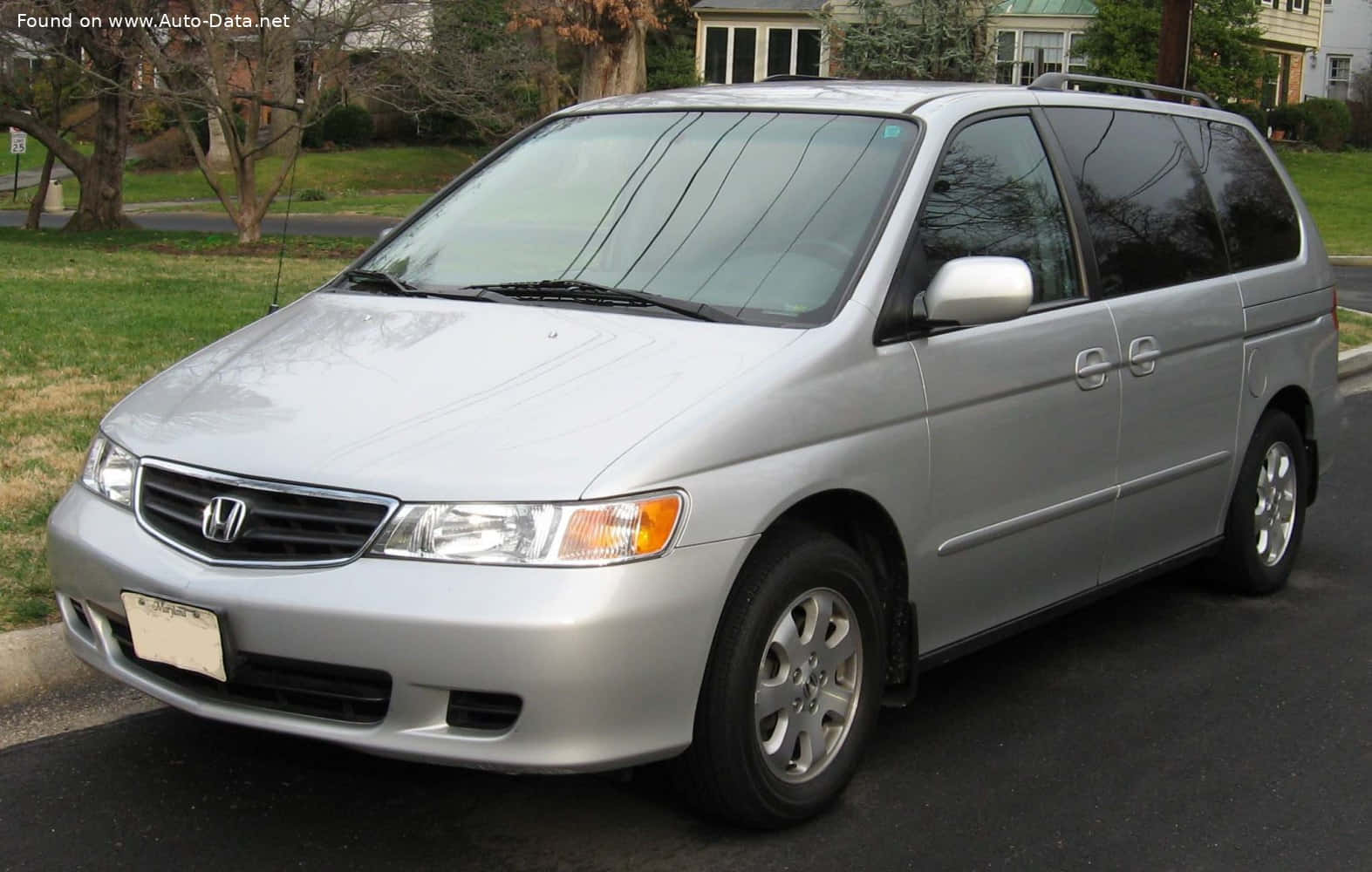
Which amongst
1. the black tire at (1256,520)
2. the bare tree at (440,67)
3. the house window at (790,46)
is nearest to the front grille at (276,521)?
the black tire at (1256,520)

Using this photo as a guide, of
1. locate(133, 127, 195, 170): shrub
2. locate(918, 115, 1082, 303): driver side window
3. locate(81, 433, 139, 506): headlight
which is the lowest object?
locate(133, 127, 195, 170): shrub

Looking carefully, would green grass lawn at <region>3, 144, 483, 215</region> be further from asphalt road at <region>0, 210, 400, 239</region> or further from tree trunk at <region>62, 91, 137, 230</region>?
tree trunk at <region>62, 91, 137, 230</region>

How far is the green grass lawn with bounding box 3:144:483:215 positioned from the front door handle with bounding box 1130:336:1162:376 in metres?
37.1

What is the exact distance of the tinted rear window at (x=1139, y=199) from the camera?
499cm

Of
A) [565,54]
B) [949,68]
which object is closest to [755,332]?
[949,68]

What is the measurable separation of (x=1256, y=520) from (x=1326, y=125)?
4408cm

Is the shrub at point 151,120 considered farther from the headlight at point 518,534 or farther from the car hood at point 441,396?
the headlight at point 518,534

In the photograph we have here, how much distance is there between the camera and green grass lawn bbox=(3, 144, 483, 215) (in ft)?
145

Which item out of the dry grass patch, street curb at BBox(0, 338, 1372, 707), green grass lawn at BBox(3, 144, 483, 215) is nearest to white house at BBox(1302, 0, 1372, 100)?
green grass lawn at BBox(3, 144, 483, 215)

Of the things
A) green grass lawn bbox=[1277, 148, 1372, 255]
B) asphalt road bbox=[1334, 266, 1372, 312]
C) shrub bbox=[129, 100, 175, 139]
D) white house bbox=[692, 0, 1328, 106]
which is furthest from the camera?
white house bbox=[692, 0, 1328, 106]

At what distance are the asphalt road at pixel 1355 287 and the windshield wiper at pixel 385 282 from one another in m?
12.8

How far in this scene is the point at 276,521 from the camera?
136 inches

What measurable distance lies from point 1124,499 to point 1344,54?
55.0m

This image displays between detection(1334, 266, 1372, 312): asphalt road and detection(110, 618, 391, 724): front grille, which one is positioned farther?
detection(1334, 266, 1372, 312): asphalt road
